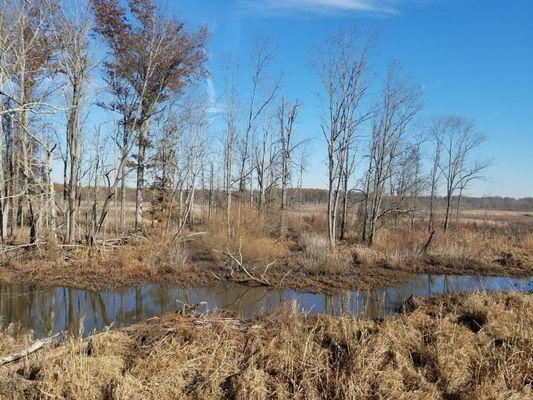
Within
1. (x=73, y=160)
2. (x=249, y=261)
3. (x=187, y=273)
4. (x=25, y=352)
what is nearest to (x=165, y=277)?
(x=187, y=273)

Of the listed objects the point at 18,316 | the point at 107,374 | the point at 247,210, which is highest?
the point at 247,210

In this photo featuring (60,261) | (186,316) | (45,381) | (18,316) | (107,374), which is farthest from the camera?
(60,261)

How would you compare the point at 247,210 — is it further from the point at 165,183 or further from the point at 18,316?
the point at 18,316

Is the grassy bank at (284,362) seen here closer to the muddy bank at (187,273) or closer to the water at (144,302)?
the water at (144,302)

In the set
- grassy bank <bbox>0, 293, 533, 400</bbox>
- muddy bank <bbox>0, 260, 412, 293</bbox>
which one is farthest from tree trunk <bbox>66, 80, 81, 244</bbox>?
grassy bank <bbox>0, 293, 533, 400</bbox>

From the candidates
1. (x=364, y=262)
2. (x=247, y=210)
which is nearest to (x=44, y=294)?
(x=247, y=210)

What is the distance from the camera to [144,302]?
36.6 feet

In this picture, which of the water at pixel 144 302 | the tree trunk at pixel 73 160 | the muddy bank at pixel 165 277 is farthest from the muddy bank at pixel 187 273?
the tree trunk at pixel 73 160

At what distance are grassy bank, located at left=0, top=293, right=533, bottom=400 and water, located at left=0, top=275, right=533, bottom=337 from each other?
7.28 ft

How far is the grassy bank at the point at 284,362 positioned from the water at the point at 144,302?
2219mm

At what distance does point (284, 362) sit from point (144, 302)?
7.10 metres

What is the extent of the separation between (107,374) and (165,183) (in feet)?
74.6

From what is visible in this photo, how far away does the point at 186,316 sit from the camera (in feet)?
23.4

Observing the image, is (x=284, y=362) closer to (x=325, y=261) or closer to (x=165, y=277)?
(x=165, y=277)
